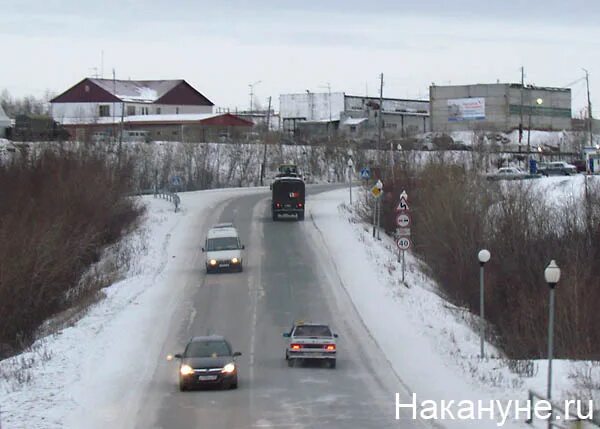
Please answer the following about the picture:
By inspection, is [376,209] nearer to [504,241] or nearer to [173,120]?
[504,241]

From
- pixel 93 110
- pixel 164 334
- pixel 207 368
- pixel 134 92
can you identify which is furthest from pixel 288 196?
pixel 134 92

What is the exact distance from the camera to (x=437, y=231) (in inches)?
2098

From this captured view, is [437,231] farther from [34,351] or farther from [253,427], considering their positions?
[253,427]

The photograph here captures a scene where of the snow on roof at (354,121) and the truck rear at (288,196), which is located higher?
the snow on roof at (354,121)

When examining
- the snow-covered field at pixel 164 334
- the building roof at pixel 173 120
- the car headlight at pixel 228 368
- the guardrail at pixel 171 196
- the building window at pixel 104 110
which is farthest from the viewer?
the building window at pixel 104 110

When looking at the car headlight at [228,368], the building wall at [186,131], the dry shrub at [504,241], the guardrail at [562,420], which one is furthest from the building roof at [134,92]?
the guardrail at [562,420]

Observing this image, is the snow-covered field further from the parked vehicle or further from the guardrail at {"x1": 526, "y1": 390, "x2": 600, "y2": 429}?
the parked vehicle

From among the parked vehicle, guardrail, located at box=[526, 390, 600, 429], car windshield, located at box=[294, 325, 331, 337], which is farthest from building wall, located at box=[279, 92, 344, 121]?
guardrail, located at box=[526, 390, 600, 429]

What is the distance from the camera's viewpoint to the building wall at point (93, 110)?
127m

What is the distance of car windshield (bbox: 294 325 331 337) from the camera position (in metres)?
27.9

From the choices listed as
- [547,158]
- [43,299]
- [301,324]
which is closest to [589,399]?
[301,324]

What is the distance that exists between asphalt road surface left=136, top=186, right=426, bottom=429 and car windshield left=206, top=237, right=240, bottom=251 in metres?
1.34

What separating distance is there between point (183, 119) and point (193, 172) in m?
18.4

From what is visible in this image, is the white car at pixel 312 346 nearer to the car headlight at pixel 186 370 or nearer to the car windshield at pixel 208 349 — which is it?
the car windshield at pixel 208 349
